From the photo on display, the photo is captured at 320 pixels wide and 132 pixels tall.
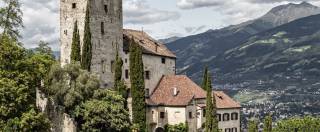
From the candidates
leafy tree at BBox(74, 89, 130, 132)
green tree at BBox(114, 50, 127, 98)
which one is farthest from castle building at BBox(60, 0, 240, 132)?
leafy tree at BBox(74, 89, 130, 132)

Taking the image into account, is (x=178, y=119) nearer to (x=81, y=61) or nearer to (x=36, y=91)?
(x=81, y=61)

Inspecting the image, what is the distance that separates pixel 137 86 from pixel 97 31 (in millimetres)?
10562

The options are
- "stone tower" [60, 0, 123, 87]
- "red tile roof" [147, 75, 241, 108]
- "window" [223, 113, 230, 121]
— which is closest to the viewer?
"stone tower" [60, 0, 123, 87]

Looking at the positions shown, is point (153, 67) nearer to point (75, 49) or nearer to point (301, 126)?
point (75, 49)

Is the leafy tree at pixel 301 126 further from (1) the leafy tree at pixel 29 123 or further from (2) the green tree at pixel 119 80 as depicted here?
(1) the leafy tree at pixel 29 123

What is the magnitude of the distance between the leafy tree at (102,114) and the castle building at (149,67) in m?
9.07

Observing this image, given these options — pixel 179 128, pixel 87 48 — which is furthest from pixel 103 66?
pixel 179 128

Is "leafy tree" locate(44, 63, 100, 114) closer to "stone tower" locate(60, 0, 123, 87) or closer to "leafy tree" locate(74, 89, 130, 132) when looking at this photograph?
"leafy tree" locate(74, 89, 130, 132)

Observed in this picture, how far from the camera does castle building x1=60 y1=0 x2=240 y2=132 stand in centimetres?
8694

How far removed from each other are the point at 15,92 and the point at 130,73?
28.1 metres

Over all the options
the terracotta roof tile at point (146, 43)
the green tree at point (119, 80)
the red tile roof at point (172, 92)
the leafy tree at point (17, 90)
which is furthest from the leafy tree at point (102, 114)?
the terracotta roof tile at point (146, 43)

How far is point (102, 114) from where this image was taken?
7525cm

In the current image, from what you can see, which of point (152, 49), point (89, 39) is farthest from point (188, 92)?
point (89, 39)

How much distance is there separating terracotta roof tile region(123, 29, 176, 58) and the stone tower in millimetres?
7821
